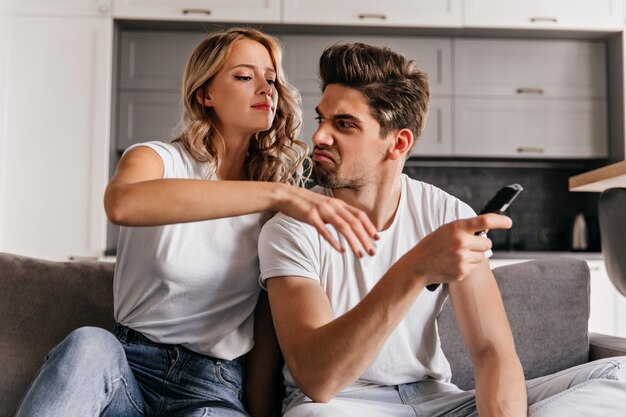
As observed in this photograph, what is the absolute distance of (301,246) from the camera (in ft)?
4.90

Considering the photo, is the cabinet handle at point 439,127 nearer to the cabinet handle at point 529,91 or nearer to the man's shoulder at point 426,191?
the cabinet handle at point 529,91

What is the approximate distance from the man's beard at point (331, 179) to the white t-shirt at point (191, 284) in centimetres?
20

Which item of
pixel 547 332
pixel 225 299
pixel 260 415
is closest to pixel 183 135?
pixel 225 299

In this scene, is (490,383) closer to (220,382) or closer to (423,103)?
(220,382)

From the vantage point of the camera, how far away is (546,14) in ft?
12.6

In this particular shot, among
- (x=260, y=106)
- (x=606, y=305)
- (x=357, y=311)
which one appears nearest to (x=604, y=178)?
(x=357, y=311)

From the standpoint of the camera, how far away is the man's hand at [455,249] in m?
1.16

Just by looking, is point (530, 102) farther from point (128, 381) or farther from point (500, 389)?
point (128, 381)

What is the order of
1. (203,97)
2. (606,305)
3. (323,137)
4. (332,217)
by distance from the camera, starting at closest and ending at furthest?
(332,217)
(323,137)
(203,97)
(606,305)

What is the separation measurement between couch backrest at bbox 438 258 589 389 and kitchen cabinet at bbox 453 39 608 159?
7.06 ft

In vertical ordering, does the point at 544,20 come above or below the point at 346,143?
above

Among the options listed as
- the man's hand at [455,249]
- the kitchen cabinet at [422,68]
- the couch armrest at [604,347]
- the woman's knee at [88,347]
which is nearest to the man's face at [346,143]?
the man's hand at [455,249]

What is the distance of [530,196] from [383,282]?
323cm

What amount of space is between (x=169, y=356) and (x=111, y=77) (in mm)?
2621
